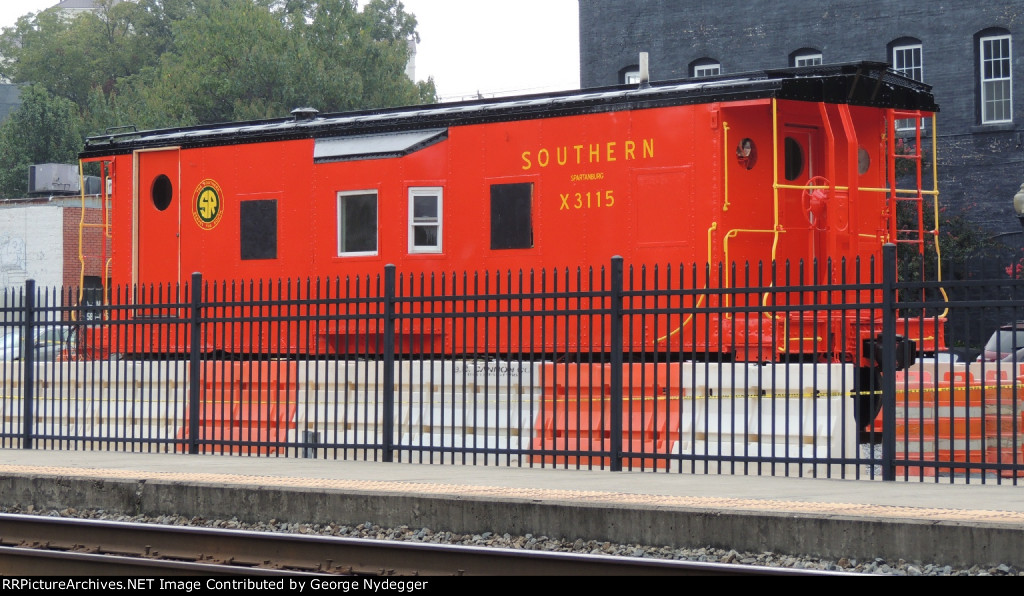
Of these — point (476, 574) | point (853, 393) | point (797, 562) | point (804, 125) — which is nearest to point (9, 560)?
point (476, 574)

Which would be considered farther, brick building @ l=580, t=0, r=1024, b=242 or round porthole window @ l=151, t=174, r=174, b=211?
brick building @ l=580, t=0, r=1024, b=242

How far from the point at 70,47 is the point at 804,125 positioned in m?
81.5

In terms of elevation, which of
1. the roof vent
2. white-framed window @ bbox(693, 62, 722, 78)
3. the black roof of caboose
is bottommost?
the black roof of caboose

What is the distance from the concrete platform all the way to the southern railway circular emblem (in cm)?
517

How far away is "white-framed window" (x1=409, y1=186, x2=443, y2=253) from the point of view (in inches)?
658

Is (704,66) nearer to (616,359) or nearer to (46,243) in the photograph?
(46,243)

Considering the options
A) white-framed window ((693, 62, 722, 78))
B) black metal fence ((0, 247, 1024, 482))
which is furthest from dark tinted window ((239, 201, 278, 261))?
white-framed window ((693, 62, 722, 78))

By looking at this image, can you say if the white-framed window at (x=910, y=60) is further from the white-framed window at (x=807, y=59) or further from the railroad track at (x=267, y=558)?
the railroad track at (x=267, y=558)

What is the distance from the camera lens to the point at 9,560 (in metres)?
9.50

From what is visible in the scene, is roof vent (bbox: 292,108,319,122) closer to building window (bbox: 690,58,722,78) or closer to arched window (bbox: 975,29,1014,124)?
building window (bbox: 690,58,722,78)

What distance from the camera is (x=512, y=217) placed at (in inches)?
638

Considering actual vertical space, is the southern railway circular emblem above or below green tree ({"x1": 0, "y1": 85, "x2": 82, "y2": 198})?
below

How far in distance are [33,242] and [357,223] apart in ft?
98.5

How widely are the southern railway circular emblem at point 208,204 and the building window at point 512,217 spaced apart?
4142 mm
